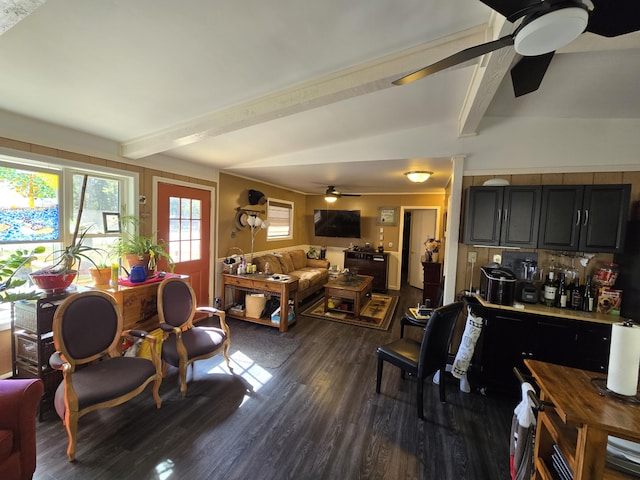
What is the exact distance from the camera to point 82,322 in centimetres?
198

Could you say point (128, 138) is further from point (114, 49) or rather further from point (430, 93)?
point (430, 93)

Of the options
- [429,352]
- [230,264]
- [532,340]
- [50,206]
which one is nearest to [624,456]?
[429,352]

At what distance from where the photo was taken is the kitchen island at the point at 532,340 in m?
2.26

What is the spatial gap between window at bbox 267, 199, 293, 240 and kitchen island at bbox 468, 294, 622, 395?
14.0 ft

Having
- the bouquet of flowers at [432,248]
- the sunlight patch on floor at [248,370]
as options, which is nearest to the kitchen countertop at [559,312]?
the sunlight patch on floor at [248,370]

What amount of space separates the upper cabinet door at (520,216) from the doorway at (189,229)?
3.91 m

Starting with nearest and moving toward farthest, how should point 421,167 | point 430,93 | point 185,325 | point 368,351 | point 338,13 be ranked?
point 338,13
point 430,93
point 185,325
point 368,351
point 421,167

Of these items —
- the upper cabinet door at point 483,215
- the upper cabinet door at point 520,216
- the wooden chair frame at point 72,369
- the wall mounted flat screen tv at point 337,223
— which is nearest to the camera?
the wooden chair frame at point 72,369

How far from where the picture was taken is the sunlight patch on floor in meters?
2.61

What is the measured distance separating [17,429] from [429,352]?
8.69 feet

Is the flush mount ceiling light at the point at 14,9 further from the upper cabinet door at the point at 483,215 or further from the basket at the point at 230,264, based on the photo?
the basket at the point at 230,264

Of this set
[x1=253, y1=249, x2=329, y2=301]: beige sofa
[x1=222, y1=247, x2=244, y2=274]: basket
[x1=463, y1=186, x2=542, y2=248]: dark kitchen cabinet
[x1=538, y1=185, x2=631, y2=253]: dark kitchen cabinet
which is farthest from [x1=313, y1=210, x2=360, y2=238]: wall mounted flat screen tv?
[x1=538, y1=185, x2=631, y2=253]: dark kitchen cabinet

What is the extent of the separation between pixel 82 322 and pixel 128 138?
1.92 meters

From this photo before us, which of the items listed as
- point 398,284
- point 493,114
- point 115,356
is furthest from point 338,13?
point 398,284
